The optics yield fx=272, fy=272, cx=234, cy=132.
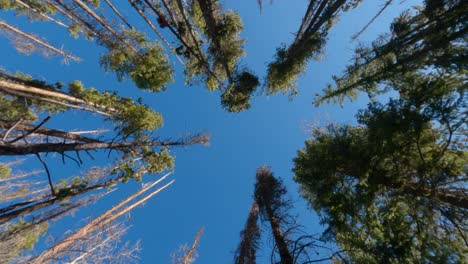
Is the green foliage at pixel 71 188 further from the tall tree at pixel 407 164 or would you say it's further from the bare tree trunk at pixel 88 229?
the tall tree at pixel 407 164

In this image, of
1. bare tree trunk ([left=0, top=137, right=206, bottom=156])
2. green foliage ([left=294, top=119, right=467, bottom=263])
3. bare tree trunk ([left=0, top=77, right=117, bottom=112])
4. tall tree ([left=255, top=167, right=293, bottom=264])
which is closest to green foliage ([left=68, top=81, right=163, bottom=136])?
bare tree trunk ([left=0, top=77, right=117, bottom=112])

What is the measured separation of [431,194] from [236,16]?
11770mm

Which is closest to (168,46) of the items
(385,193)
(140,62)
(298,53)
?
(140,62)

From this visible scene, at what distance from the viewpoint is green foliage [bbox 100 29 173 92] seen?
49.0 feet

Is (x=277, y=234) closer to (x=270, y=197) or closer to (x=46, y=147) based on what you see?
(x=270, y=197)

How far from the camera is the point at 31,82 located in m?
11.1

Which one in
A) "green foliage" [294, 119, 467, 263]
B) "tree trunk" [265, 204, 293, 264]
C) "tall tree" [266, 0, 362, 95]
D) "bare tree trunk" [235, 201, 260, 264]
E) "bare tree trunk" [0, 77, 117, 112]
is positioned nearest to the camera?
"tree trunk" [265, 204, 293, 264]

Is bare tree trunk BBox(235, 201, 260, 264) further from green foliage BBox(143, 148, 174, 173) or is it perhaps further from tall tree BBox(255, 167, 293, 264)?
green foliage BBox(143, 148, 174, 173)

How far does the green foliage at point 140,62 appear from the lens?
49.0ft

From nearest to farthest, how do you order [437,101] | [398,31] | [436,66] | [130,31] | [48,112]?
[437,101] < [436,66] < [398,31] < [48,112] < [130,31]

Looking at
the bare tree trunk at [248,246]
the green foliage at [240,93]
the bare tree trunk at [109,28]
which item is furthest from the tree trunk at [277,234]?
the bare tree trunk at [109,28]

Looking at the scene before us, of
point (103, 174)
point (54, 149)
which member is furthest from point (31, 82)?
point (54, 149)

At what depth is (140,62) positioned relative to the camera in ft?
51.0

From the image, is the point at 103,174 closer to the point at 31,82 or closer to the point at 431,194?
the point at 31,82
